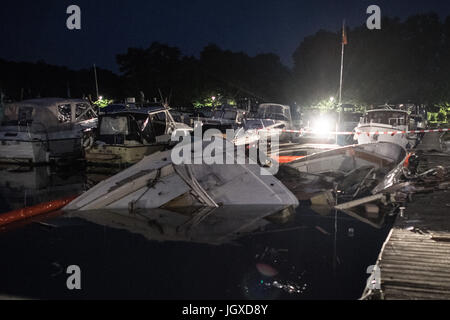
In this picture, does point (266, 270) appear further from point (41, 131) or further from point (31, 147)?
point (41, 131)

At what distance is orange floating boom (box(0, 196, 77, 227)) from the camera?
7428 millimetres

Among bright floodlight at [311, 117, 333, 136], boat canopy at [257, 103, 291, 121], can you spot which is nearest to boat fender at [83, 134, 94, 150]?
boat canopy at [257, 103, 291, 121]

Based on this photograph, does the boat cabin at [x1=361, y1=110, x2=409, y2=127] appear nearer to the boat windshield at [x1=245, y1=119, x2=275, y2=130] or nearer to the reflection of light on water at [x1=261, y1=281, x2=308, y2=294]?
the boat windshield at [x1=245, y1=119, x2=275, y2=130]

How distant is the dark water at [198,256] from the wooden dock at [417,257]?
361mm

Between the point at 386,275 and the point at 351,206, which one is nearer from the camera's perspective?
the point at 386,275

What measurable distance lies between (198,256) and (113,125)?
28.4 feet

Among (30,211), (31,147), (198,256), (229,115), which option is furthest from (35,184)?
(229,115)

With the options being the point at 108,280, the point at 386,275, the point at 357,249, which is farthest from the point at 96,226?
the point at 386,275

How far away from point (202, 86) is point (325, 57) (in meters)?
17.2

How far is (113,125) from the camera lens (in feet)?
43.9

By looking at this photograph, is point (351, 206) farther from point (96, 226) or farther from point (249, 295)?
point (96, 226)

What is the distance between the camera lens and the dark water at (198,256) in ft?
15.7

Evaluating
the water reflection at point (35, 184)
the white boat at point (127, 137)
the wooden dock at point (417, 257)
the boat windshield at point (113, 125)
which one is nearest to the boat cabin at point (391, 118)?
the white boat at point (127, 137)

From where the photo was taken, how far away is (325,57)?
53.1 meters
